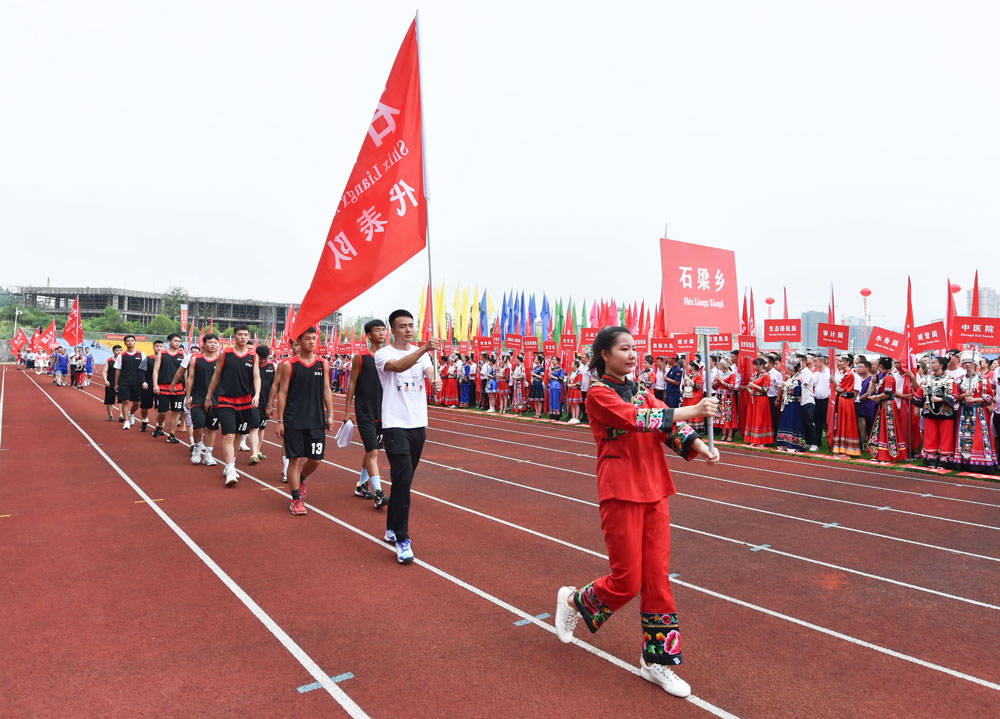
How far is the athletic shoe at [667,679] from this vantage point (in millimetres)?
3156

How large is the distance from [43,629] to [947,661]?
5304mm

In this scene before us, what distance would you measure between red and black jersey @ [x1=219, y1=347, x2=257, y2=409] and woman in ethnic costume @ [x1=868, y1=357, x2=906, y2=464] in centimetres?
1041

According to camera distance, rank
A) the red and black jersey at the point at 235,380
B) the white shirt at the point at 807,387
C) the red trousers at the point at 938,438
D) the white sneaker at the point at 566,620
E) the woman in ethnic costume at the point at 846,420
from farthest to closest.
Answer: the white shirt at the point at 807,387 < the woman in ethnic costume at the point at 846,420 < the red trousers at the point at 938,438 < the red and black jersey at the point at 235,380 < the white sneaker at the point at 566,620

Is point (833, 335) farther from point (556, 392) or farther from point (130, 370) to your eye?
point (130, 370)

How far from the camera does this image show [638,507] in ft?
10.7

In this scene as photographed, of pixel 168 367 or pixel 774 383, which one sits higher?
pixel 168 367

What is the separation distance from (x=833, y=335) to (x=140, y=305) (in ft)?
407

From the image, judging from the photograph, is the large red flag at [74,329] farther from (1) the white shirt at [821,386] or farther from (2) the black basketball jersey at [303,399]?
(1) the white shirt at [821,386]

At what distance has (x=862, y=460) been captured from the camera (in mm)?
11172

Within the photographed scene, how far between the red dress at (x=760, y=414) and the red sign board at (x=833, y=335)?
1251 mm

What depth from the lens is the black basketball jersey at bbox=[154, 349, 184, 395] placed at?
1209 cm

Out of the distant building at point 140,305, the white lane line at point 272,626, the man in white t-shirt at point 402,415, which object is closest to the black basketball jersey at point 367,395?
the man in white t-shirt at point 402,415

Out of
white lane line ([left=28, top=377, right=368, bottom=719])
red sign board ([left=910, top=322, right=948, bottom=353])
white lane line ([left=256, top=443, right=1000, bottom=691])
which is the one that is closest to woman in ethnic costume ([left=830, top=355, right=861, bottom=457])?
red sign board ([left=910, top=322, right=948, bottom=353])

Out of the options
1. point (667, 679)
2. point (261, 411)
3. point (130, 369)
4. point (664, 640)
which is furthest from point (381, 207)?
point (130, 369)
